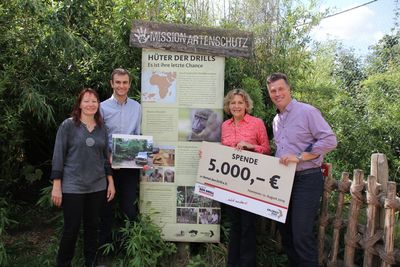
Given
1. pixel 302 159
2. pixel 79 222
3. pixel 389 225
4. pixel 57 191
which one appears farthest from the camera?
pixel 79 222

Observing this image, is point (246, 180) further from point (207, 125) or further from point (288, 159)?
point (207, 125)

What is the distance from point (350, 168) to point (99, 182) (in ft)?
12.5

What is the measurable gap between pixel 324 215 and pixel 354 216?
1.56 feet

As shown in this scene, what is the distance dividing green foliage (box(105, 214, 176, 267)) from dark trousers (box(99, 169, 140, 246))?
5.0 inches

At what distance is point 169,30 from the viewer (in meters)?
4.56

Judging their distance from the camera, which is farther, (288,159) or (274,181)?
(274,181)

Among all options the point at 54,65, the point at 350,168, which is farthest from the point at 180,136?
the point at 350,168

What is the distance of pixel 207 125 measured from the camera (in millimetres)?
4664

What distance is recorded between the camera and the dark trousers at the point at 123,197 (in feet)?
14.8

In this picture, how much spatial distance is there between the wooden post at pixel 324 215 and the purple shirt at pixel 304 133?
0.62m

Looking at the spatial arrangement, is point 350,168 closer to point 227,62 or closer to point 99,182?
point 227,62

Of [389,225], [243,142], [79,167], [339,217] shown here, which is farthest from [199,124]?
[389,225]

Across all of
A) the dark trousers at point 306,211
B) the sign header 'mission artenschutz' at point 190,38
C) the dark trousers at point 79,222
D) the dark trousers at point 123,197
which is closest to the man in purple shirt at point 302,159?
the dark trousers at point 306,211

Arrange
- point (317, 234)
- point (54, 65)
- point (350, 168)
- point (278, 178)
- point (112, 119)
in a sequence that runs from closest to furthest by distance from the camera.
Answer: point (278, 178) → point (112, 119) → point (317, 234) → point (54, 65) → point (350, 168)
